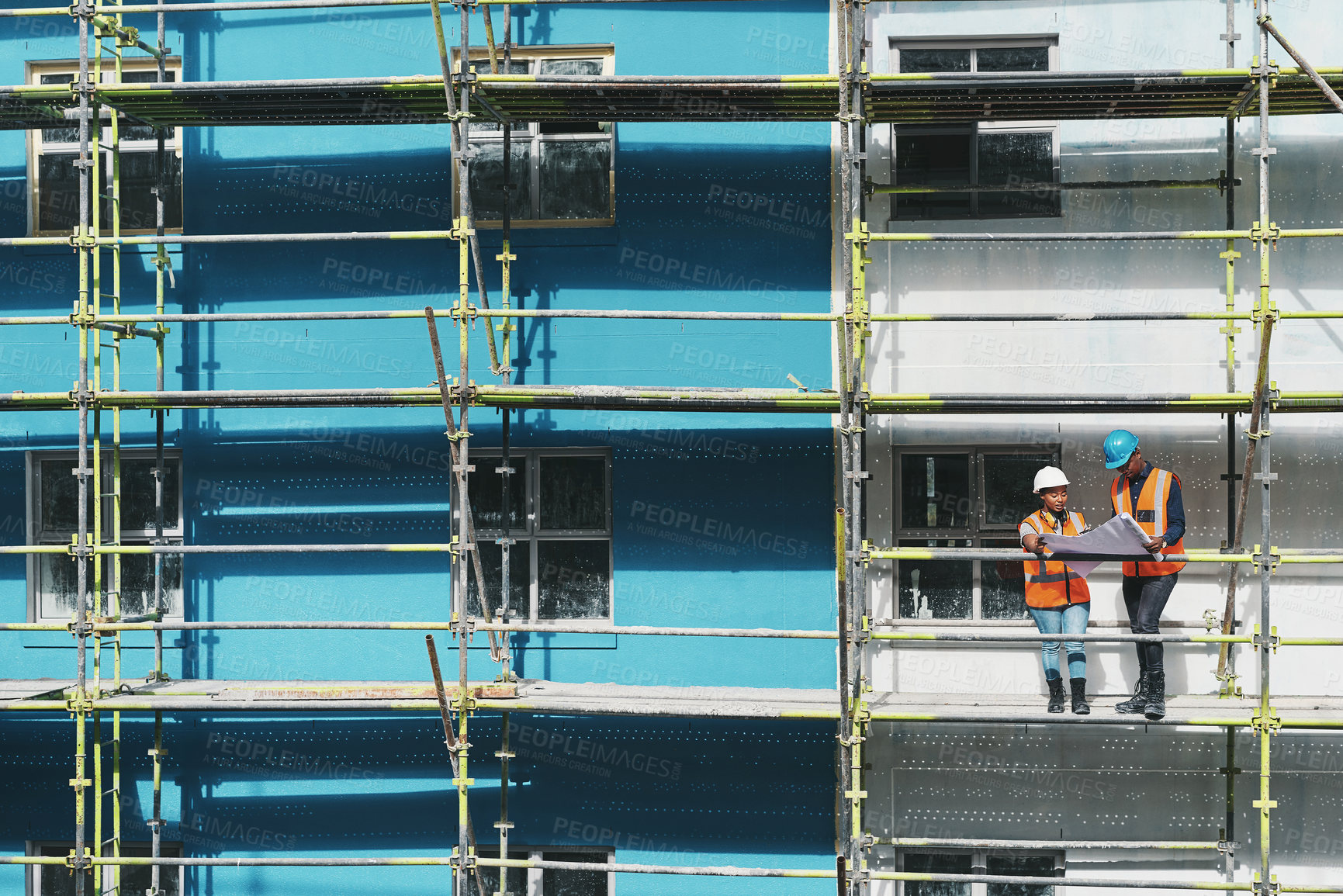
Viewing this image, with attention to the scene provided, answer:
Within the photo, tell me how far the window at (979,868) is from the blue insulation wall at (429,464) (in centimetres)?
68

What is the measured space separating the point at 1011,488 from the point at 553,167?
3.88 m

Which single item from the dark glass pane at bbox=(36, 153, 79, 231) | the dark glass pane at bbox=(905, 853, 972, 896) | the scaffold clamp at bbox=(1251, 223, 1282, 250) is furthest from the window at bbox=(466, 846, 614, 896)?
the scaffold clamp at bbox=(1251, 223, 1282, 250)

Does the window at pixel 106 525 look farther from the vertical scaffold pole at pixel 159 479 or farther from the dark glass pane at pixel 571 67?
the dark glass pane at pixel 571 67

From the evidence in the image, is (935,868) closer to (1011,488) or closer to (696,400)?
(1011,488)

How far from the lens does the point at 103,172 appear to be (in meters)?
8.45

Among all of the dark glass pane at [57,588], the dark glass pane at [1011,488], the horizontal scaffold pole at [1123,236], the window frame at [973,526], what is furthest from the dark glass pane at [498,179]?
the dark glass pane at [57,588]

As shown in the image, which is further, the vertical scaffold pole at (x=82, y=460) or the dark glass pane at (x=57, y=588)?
the dark glass pane at (x=57, y=588)

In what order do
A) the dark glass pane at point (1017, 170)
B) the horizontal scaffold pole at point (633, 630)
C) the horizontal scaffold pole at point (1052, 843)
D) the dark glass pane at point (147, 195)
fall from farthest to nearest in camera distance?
the dark glass pane at point (147, 195), the dark glass pane at point (1017, 170), the horizontal scaffold pole at point (1052, 843), the horizontal scaffold pole at point (633, 630)

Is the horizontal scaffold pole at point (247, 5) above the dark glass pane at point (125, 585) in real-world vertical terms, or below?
above

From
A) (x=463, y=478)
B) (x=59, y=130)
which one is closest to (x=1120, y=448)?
(x=463, y=478)

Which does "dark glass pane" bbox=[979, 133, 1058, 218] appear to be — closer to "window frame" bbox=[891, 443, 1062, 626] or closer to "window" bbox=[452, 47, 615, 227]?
"window frame" bbox=[891, 443, 1062, 626]

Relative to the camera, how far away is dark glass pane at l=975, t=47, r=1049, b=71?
8.12 m

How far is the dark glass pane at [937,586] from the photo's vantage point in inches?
313

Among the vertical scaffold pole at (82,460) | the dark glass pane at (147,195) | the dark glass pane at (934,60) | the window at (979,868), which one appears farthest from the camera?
the dark glass pane at (147,195)
